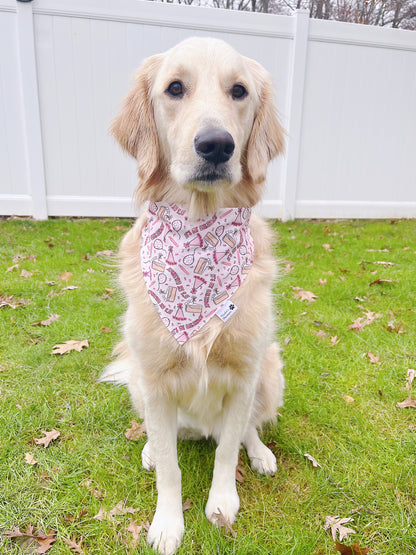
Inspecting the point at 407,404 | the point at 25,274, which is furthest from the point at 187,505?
the point at 25,274

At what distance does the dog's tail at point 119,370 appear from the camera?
2.32 metres

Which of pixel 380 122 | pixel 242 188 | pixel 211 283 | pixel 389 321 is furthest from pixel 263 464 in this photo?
pixel 380 122

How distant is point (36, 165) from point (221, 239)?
4.94m

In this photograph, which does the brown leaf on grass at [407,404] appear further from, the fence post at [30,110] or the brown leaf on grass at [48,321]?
the fence post at [30,110]

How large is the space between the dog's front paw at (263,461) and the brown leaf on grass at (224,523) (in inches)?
13.7

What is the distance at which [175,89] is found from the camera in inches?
61.9

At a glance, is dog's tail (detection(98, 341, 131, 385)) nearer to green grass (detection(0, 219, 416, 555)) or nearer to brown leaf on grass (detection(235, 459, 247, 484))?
green grass (detection(0, 219, 416, 555))

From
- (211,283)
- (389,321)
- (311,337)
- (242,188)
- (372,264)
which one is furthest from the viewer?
(372,264)

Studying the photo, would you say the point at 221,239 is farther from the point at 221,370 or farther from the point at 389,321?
the point at 389,321

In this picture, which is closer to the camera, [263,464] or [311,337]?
[263,464]

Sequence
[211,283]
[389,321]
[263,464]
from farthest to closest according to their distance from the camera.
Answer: [389,321] < [263,464] < [211,283]

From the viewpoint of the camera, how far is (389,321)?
131 inches

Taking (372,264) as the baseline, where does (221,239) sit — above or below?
above

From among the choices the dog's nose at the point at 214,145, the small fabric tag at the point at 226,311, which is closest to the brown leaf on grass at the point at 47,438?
the small fabric tag at the point at 226,311
